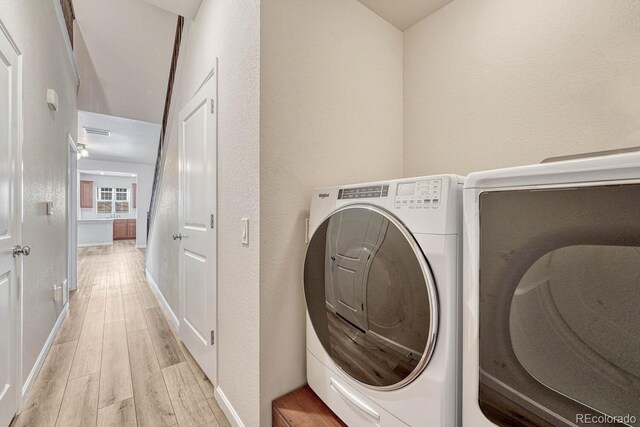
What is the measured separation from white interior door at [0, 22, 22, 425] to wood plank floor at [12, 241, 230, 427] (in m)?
0.25

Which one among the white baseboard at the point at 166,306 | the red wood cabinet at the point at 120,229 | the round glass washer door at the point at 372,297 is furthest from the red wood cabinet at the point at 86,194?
the round glass washer door at the point at 372,297

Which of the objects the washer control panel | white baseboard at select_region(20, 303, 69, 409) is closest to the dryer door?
the washer control panel

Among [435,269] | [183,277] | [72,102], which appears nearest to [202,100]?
[183,277]

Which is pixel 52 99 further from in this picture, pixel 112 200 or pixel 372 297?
pixel 112 200

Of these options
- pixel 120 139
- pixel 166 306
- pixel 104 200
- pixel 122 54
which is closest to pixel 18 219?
pixel 166 306

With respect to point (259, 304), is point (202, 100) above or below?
above

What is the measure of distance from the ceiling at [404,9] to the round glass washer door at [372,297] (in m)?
1.28

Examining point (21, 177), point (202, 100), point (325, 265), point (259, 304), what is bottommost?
point (259, 304)

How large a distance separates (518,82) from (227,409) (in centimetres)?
219

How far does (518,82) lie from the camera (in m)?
1.24

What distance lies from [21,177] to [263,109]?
62.9 inches

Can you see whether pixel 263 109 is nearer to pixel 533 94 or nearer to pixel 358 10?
pixel 358 10

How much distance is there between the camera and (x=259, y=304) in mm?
1126

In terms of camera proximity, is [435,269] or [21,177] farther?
[21,177]
